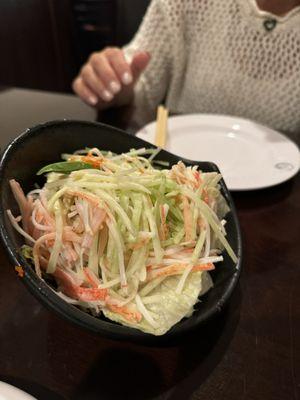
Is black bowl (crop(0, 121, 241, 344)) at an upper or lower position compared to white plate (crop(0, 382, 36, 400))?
upper

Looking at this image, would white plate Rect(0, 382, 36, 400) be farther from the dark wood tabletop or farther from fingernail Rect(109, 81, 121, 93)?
fingernail Rect(109, 81, 121, 93)

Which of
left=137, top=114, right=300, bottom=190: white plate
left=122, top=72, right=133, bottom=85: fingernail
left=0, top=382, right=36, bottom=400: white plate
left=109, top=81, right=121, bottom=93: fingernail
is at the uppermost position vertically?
left=122, top=72, right=133, bottom=85: fingernail

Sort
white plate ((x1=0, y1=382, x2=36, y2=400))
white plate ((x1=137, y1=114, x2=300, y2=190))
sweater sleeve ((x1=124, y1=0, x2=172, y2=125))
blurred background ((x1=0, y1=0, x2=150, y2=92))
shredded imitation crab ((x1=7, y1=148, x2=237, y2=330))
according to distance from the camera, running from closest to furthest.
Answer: white plate ((x1=0, y1=382, x2=36, y2=400)) → shredded imitation crab ((x1=7, y1=148, x2=237, y2=330)) → white plate ((x1=137, y1=114, x2=300, y2=190)) → sweater sleeve ((x1=124, y1=0, x2=172, y2=125)) → blurred background ((x1=0, y1=0, x2=150, y2=92))

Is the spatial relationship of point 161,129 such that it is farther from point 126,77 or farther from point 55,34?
point 55,34

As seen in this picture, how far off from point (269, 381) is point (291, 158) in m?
0.57

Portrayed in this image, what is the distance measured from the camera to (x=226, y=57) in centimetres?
131

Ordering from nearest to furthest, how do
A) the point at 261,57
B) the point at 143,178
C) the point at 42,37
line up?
the point at 143,178 < the point at 261,57 < the point at 42,37

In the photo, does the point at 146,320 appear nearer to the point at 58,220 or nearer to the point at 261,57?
the point at 58,220

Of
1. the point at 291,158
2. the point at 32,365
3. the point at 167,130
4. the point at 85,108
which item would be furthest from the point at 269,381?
the point at 85,108

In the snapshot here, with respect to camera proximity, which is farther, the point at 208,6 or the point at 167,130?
the point at 208,6

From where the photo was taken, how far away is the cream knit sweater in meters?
1.21

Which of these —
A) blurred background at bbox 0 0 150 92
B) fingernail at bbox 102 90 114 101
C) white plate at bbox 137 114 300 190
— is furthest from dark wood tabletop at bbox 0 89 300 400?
blurred background at bbox 0 0 150 92

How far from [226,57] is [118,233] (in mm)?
956

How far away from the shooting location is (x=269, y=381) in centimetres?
57
